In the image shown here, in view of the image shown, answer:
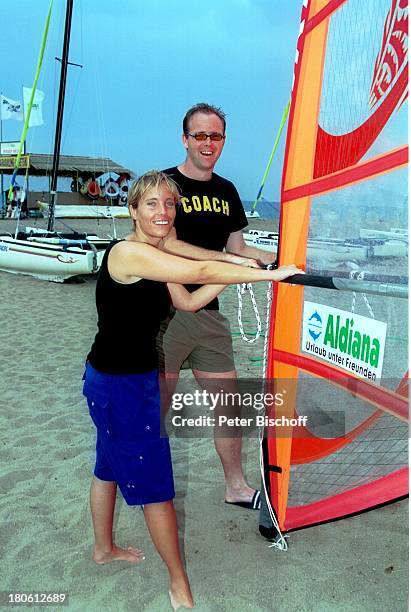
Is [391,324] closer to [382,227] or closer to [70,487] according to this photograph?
[382,227]

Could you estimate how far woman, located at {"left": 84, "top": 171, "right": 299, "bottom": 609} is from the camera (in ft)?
6.22

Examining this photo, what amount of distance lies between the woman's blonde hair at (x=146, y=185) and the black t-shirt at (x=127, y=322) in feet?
0.61

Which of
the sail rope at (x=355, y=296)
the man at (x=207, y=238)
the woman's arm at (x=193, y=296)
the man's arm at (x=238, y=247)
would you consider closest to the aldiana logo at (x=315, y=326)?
the sail rope at (x=355, y=296)

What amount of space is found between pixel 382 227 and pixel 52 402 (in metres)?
3.43

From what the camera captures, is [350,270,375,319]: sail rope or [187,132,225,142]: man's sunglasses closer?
[350,270,375,319]: sail rope

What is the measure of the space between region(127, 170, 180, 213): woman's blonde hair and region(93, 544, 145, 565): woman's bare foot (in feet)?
5.30

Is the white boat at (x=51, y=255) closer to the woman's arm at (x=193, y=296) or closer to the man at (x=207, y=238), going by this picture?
the man at (x=207, y=238)

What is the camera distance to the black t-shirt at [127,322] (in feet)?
6.30

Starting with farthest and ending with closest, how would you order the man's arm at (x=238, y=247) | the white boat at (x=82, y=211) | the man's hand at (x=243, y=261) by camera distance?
the white boat at (x=82, y=211) → the man's arm at (x=238, y=247) → the man's hand at (x=243, y=261)

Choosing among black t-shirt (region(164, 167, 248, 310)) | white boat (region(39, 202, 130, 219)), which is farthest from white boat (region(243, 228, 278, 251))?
white boat (region(39, 202, 130, 219))

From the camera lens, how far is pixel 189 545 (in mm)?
2609

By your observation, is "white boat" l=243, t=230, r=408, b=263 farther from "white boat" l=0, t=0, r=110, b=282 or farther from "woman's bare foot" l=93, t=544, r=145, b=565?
"white boat" l=0, t=0, r=110, b=282

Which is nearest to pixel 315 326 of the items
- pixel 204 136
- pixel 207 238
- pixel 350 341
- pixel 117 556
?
pixel 350 341

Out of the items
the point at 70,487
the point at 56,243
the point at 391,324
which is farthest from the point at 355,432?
the point at 56,243
